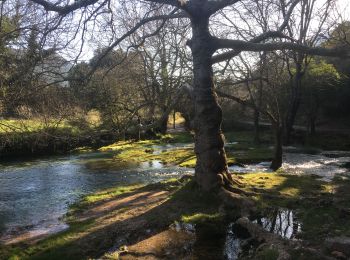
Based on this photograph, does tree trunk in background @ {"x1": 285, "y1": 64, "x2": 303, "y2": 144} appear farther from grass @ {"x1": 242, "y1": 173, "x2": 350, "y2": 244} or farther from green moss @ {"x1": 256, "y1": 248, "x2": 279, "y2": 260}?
green moss @ {"x1": 256, "y1": 248, "x2": 279, "y2": 260}

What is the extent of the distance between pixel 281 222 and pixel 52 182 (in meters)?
12.2

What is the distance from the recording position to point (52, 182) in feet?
63.7

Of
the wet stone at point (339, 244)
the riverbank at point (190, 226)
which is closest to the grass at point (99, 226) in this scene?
the riverbank at point (190, 226)

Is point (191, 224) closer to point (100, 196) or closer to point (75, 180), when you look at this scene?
point (100, 196)

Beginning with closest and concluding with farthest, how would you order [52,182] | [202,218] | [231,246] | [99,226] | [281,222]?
[231,246] → [281,222] → [202,218] → [99,226] → [52,182]

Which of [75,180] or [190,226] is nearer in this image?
[190,226]

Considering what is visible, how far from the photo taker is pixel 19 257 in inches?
368

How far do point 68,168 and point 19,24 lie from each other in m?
12.6

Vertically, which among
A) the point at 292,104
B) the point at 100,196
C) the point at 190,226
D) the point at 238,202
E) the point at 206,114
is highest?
the point at 292,104

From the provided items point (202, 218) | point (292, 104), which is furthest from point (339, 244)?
point (292, 104)

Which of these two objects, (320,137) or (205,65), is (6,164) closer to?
(205,65)

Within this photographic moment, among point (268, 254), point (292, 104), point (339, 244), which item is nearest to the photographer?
point (268, 254)

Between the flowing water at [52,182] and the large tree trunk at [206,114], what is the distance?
14.1ft

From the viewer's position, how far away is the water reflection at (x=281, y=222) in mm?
9609
